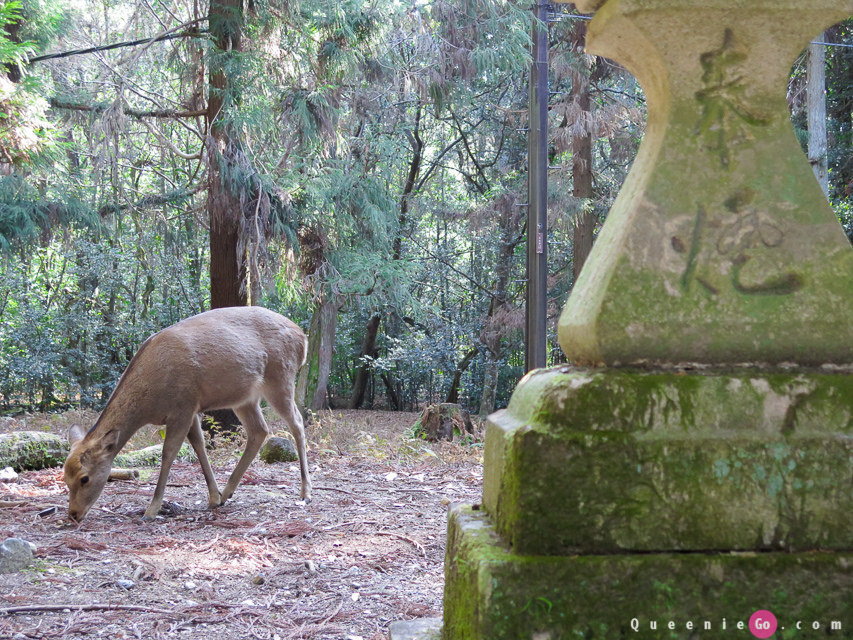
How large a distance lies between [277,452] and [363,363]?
13.6m

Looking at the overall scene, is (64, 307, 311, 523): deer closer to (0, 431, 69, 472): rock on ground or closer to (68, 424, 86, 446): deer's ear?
(68, 424, 86, 446): deer's ear

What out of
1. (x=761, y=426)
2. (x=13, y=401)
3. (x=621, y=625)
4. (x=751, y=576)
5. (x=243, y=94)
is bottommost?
(x=13, y=401)

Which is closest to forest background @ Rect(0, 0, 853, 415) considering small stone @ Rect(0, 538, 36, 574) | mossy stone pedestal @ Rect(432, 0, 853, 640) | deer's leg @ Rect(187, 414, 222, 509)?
deer's leg @ Rect(187, 414, 222, 509)

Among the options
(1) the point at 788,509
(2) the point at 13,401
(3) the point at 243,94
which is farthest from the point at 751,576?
(2) the point at 13,401

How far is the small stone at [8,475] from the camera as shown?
27.4 ft

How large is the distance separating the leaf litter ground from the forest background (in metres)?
4.24

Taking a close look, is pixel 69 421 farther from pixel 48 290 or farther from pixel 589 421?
pixel 589 421

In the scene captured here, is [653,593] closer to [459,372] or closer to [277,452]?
[277,452]

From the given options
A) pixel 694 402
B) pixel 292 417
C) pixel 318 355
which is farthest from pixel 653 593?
pixel 318 355

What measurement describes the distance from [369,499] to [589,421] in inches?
223

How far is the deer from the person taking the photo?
6742 mm

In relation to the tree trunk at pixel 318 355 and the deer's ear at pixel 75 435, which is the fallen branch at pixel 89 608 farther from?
the tree trunk at pixel 318 355

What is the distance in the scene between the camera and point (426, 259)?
21.1m

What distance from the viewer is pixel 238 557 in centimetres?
536
